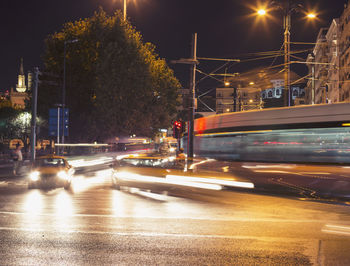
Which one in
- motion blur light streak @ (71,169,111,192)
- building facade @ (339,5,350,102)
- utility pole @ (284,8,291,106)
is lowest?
motion blur light streak @ (71,169,111,192)

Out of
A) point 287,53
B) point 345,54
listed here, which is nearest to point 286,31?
point 287,53

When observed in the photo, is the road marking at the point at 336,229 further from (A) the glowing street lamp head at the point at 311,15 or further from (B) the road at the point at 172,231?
(A) the glowing street lamp head at the point at 311,15

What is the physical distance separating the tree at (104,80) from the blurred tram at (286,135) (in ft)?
67.5

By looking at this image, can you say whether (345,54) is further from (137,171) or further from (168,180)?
(137,171)

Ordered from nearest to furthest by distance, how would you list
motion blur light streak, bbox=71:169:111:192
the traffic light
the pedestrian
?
motion blur light streak, bbox=71:169:111:192, the traffic light, the pedestrian

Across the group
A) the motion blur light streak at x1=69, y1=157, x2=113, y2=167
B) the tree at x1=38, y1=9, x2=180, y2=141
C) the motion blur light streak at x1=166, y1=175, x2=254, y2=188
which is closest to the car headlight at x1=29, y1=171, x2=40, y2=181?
the motion blur light streak at x1=166, y1=175, x2=254, y2=188

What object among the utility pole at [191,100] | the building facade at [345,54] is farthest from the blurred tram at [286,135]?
the building facade at [345,54]

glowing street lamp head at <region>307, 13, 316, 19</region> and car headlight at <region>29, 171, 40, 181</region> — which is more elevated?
glowing street lamp head at <region>307, 13, 316, 19</region>

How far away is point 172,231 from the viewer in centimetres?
850

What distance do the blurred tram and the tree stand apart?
20.6 metres

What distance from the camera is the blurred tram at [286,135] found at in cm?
1541

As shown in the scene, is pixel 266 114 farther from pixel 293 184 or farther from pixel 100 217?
pixel 100 217

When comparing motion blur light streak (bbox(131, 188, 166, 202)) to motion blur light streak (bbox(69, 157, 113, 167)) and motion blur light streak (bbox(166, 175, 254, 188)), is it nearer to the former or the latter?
motion blur light streak (bbox(166, 175, 254, 188))

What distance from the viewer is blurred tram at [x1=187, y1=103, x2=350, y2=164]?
15414 mm
